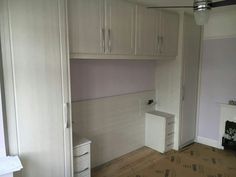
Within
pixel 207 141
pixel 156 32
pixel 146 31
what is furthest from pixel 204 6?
pixel 207 141

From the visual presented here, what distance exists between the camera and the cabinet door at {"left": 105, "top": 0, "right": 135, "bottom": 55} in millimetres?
2355

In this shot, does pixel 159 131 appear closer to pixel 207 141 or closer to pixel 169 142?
pixel 169 142

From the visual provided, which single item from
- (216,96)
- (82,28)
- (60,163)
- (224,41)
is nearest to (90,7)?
(82,28)

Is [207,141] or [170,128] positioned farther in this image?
[207,141]

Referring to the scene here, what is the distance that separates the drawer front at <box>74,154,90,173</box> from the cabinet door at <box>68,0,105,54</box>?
46.9 inches

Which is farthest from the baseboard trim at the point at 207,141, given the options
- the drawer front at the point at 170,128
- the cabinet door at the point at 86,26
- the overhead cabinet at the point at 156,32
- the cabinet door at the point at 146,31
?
the cabinet door at the point at 86,26

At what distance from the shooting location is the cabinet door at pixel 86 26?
80.7 inches

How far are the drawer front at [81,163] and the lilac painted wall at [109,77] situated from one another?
28.9 inches

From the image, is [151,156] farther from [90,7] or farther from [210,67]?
[90,7]

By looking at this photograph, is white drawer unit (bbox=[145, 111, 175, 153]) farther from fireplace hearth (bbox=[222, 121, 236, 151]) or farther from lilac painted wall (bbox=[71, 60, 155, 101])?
fireplace hearth (bbox=[222, 121, 236, 151])

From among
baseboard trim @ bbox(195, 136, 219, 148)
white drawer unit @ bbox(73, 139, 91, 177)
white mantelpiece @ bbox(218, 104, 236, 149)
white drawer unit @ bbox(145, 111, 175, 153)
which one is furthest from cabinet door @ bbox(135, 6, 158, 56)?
baseboard trim @ bbox(195, 136, 219, 148)

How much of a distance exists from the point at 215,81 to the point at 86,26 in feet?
8.38

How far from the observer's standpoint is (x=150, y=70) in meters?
3.61

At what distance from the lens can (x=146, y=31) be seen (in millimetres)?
2789
